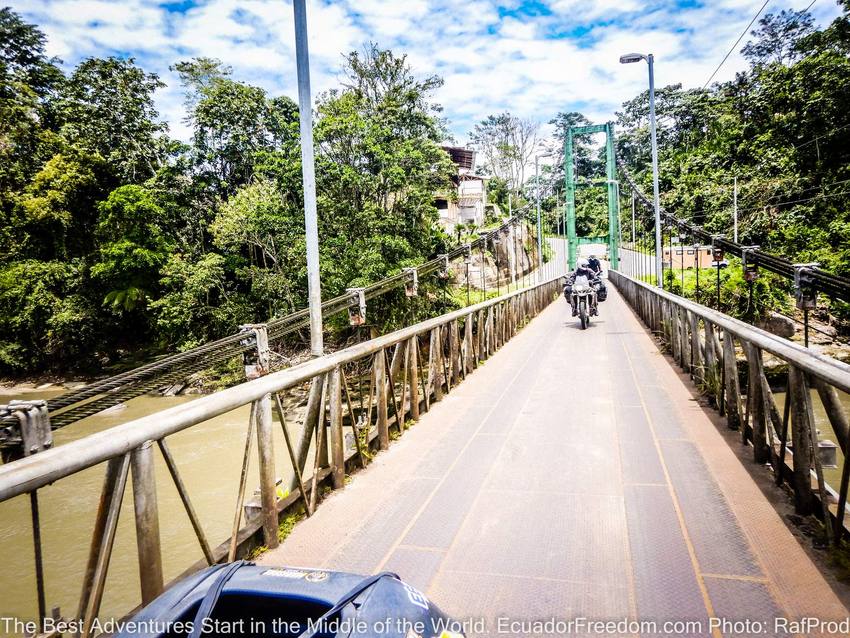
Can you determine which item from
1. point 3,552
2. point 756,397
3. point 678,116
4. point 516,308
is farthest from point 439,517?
point 678,116

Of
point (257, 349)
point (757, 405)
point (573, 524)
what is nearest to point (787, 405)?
point (757, 405)

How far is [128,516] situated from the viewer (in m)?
10.9

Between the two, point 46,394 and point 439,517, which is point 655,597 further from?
point 46,394

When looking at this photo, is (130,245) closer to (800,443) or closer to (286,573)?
(286,573)

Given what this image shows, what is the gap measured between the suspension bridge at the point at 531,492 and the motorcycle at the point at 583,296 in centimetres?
635

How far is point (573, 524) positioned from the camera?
2840mm

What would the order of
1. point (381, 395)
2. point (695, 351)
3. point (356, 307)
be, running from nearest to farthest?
1. point (381, 395)
2. point (695, 351)
3. point (356, 307)

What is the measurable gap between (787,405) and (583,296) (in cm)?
959

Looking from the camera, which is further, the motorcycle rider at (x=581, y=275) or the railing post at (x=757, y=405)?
the motorcycle rider at (x=581, y=275)

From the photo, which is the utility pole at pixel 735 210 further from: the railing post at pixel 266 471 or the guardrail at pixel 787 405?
the railing post at pixel 266 471

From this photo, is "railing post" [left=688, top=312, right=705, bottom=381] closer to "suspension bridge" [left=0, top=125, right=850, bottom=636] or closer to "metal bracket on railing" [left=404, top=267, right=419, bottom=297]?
"suspension bridge" [left=0, top=125, right=850, bottom=636]

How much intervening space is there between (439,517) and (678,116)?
190 feet

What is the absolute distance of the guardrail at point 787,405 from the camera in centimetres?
236

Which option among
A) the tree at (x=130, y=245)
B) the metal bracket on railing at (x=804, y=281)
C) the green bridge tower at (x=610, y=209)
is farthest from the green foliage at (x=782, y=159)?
the tree at (x=130, y=245)
